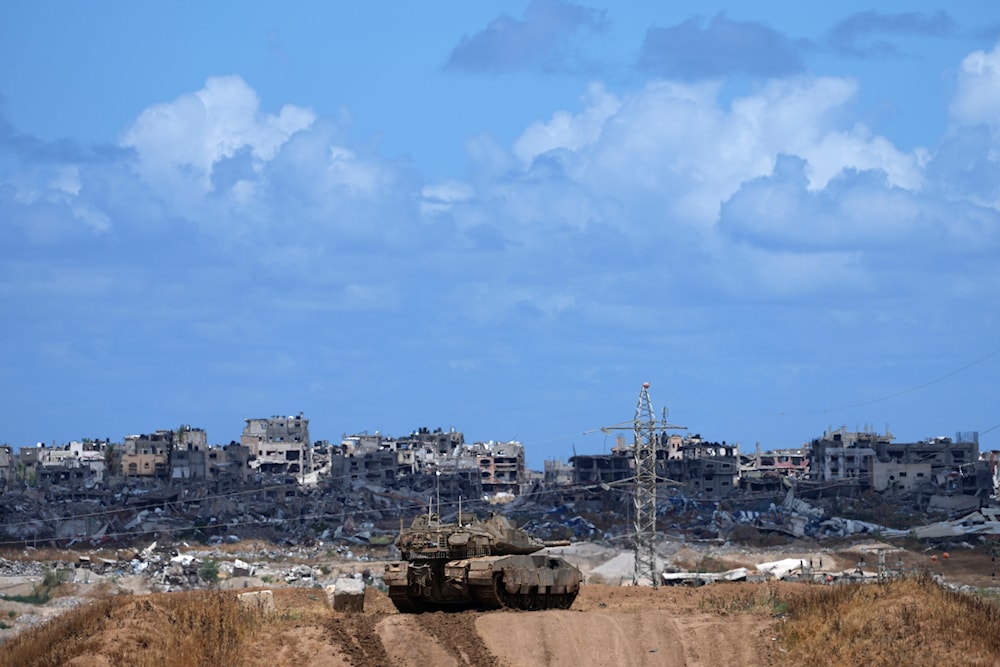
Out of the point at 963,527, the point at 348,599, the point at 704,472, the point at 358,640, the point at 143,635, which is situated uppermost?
the point at 704,472

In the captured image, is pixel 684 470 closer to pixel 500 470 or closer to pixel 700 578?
pixel 500 470

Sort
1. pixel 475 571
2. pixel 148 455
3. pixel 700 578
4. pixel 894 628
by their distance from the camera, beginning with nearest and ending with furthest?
pixel 894 628 < pixel 475 571 < pixel 700 578 < pixel 148 455

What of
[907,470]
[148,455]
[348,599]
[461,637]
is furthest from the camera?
[148,455]

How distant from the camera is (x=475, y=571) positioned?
137 feet

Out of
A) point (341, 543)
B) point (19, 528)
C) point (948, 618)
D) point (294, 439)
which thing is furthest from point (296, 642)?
point (294, 439)

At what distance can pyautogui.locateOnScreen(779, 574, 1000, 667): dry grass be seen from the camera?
32375mm

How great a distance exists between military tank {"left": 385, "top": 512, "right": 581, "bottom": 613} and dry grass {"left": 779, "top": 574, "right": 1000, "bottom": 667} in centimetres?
781

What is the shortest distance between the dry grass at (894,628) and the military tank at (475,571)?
7806 mm

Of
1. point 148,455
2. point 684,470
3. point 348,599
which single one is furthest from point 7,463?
point 348,599

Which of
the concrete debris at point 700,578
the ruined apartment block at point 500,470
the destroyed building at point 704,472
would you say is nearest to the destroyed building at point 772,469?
the destroyed building at point 704,472

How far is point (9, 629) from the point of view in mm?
53250

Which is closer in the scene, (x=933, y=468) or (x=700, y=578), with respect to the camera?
(x=700, y=578)

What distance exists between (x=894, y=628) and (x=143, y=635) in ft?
55.4

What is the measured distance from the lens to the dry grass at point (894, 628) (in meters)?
32.4
